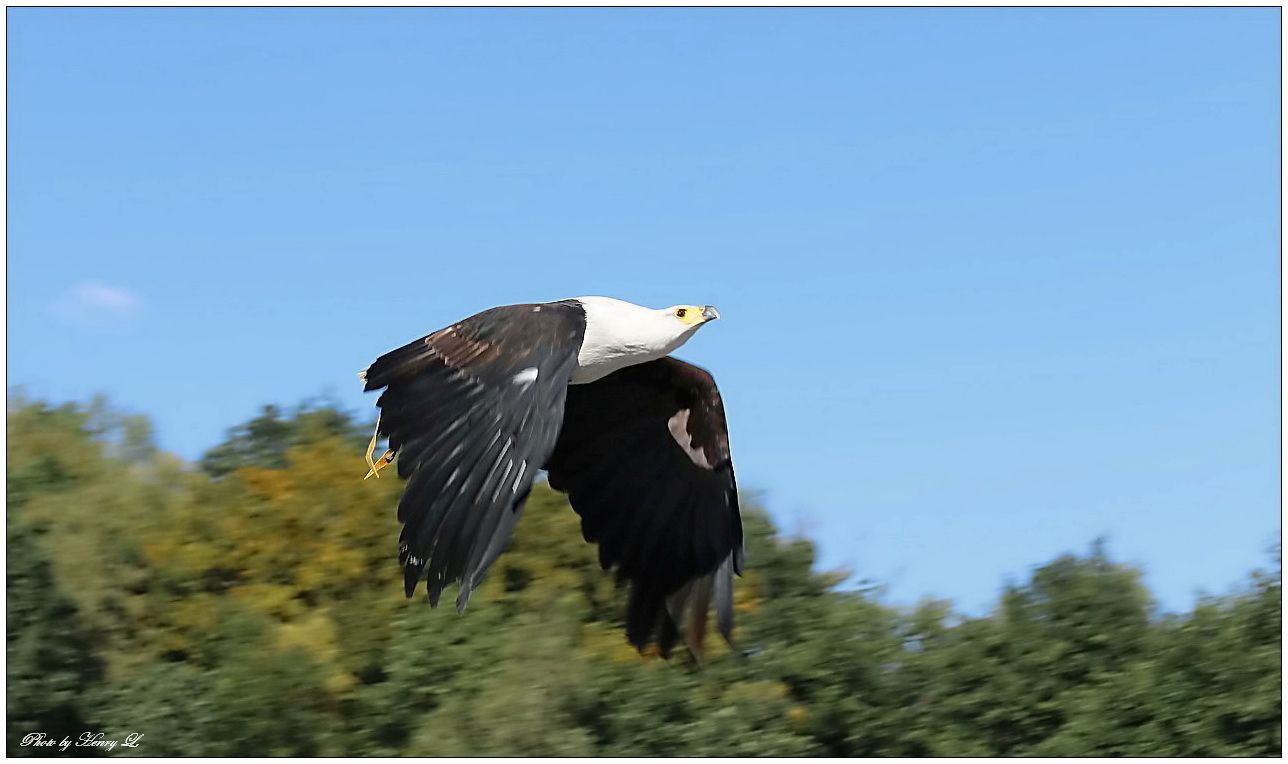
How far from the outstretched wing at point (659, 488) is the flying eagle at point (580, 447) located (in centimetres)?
1

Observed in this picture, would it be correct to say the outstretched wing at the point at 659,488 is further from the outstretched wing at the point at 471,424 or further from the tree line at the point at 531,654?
the tree line at the point at 531,654

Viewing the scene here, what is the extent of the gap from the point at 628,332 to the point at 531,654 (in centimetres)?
1069

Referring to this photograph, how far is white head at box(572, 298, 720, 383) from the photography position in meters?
12.0

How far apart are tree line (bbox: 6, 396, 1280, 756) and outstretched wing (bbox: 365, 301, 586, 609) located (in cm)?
1039

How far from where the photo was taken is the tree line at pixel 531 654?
22594 millimetres

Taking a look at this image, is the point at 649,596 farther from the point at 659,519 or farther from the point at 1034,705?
the point at 1034,705

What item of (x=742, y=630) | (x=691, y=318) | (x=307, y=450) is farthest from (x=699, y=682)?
(x=691, y=318)

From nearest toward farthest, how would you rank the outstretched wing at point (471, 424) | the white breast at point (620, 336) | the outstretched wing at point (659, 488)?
the outstretched wing at point (471, 424) < the white breast at point (620, 336) < the outstretched wing at point (659, 488)

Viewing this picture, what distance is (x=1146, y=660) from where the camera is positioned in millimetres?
24031

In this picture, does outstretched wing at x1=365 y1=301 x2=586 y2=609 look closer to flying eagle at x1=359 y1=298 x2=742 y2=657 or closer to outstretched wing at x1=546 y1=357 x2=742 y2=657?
flying eagle at x1=359 y1=298 x2=742 y2=657
